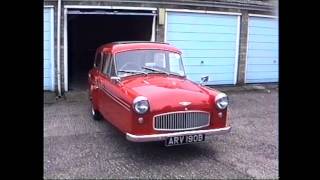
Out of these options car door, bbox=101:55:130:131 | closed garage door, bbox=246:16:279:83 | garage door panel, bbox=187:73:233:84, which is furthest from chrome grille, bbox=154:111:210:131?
closed garage door, bbox=246:16:279:83

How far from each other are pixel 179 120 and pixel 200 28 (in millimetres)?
7793

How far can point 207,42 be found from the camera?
1337 cm

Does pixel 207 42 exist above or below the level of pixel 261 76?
above

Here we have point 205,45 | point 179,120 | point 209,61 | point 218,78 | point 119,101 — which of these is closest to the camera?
point 179,120

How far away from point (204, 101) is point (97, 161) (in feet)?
5.84

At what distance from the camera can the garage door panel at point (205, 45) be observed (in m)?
12.9

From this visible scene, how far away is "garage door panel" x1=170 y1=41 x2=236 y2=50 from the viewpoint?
12.9 meters

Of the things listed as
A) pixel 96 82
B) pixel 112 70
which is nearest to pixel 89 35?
pixel 96 82

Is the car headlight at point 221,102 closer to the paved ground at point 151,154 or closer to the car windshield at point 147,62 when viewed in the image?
the paved ground at point 151,154

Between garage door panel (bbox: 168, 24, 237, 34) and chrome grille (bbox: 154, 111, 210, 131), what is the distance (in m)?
7.07

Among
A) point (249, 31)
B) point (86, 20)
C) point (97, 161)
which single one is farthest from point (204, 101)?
point (86, 20)

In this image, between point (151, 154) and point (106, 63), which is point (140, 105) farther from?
point (106, 63)

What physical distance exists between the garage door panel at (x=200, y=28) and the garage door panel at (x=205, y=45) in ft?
1.22
